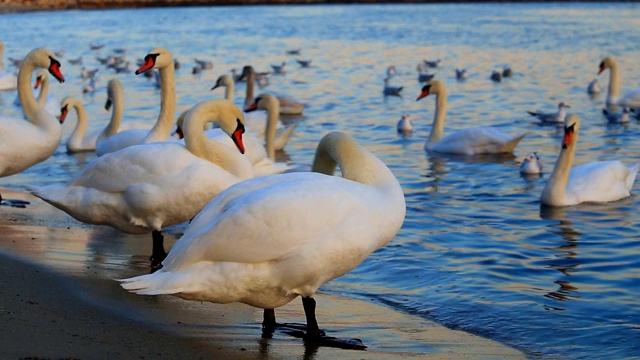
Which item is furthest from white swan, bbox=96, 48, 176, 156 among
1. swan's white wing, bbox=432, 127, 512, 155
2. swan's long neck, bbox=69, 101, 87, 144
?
swan's white wing, bbox=432, 127, 512, 155

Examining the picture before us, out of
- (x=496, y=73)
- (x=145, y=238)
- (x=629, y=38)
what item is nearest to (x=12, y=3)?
(x=629, y=38)

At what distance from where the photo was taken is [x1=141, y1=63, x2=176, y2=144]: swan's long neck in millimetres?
8914

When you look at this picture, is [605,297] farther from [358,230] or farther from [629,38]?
[629,38]

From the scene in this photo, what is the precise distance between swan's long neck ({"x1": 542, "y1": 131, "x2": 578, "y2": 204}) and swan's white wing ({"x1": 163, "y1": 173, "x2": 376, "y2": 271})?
5.24m

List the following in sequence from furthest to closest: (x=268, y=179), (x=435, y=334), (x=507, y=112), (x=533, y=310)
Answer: (x=507, y=112) < (x=533, y=310) < (x=435, y=334) < (x=268, y=179)

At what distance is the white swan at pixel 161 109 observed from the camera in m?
8.95

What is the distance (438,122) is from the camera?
571 inches

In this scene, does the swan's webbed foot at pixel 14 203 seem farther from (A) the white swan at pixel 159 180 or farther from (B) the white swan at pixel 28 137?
(A) the white swan at pixel 159 180

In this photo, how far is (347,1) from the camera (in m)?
71.3

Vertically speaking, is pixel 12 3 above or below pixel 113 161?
A: below

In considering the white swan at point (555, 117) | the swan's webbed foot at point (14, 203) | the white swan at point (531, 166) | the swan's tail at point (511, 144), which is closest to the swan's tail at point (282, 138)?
the swan's tail at point (511, 144)

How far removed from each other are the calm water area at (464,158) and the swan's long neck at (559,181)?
17 centimetres

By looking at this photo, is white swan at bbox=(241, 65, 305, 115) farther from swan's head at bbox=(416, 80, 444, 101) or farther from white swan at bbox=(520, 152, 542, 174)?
white swan at bbox=(520, 152, 542, 174)

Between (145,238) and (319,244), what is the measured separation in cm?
347
